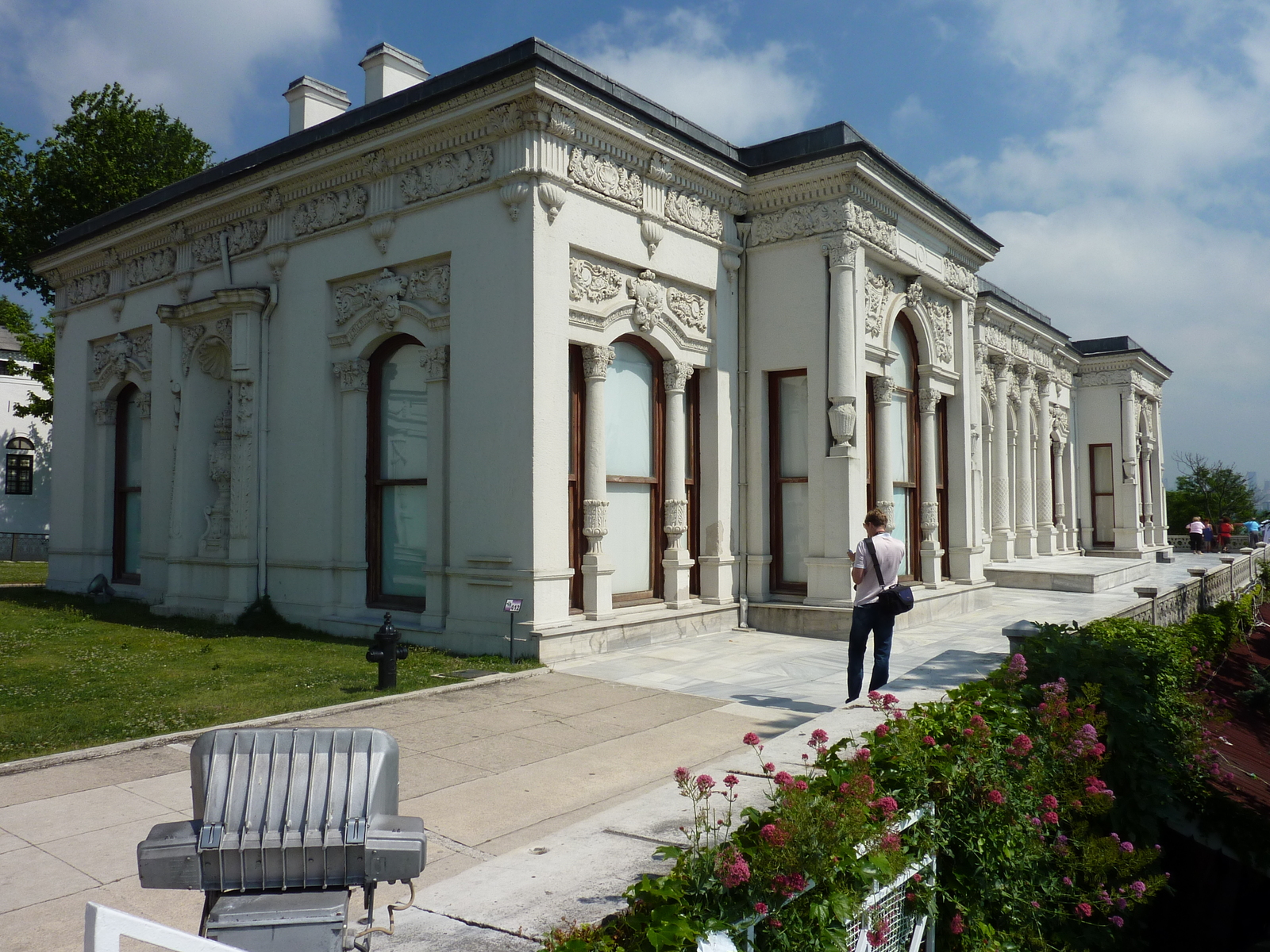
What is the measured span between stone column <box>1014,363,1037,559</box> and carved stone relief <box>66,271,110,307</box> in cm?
2270

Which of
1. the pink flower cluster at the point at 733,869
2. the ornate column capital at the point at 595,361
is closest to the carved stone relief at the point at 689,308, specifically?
the ornate column capital at the point at 595,361

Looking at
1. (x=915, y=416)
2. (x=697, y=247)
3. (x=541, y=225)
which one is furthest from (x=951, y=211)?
(x=541, y=225)

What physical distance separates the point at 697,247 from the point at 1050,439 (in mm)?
19440

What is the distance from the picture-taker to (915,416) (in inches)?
635

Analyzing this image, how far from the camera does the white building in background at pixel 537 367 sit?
1110 cm

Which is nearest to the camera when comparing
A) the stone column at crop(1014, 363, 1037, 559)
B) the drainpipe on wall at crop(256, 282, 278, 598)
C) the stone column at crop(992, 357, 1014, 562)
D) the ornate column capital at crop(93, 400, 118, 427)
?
the drainpipe on wall at crop(256, 282, 278, 598)

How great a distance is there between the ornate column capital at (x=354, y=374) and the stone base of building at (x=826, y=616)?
257 inches

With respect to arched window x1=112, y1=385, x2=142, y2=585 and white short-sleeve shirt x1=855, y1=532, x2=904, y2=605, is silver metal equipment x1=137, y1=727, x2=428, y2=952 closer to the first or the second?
white short-sleeve shirt x1=855, y1=532, x2=904, y2=605

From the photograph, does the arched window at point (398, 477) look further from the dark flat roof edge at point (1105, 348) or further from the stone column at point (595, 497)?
the dark flat roof edge at point (1105, 348)

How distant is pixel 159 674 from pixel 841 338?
9716mm

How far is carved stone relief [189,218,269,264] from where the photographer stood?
14.6m

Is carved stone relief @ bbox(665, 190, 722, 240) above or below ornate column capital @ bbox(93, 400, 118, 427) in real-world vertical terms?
above

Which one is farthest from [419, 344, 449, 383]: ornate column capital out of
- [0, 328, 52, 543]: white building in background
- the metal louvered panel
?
[0, 328, 52, 543]: white building in background

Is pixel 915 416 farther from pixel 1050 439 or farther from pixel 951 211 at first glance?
pixel 1050 439
